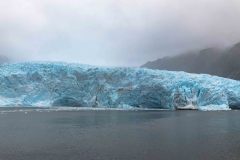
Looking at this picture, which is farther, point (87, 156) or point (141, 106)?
point (141, 106)

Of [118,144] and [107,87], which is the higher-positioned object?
[107,87]

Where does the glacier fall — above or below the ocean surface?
above

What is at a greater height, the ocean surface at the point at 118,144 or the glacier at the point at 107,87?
the glacier at the point at 107,87

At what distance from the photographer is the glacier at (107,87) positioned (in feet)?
163

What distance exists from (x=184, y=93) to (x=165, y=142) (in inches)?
1176

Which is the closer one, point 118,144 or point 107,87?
point 118,144

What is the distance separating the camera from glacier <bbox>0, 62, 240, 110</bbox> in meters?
49.6

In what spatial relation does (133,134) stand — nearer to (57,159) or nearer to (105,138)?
(105,138)

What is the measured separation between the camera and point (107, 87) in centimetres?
5184

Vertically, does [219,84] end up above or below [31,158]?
above

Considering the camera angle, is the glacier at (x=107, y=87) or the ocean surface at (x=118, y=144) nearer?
the ocean surface at (x=118, y=144)

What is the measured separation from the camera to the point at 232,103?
54.3 metres

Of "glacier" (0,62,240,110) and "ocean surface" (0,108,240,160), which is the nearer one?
"ocean surface" (0,108,240,160)

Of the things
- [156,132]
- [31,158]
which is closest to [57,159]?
[31,158]
